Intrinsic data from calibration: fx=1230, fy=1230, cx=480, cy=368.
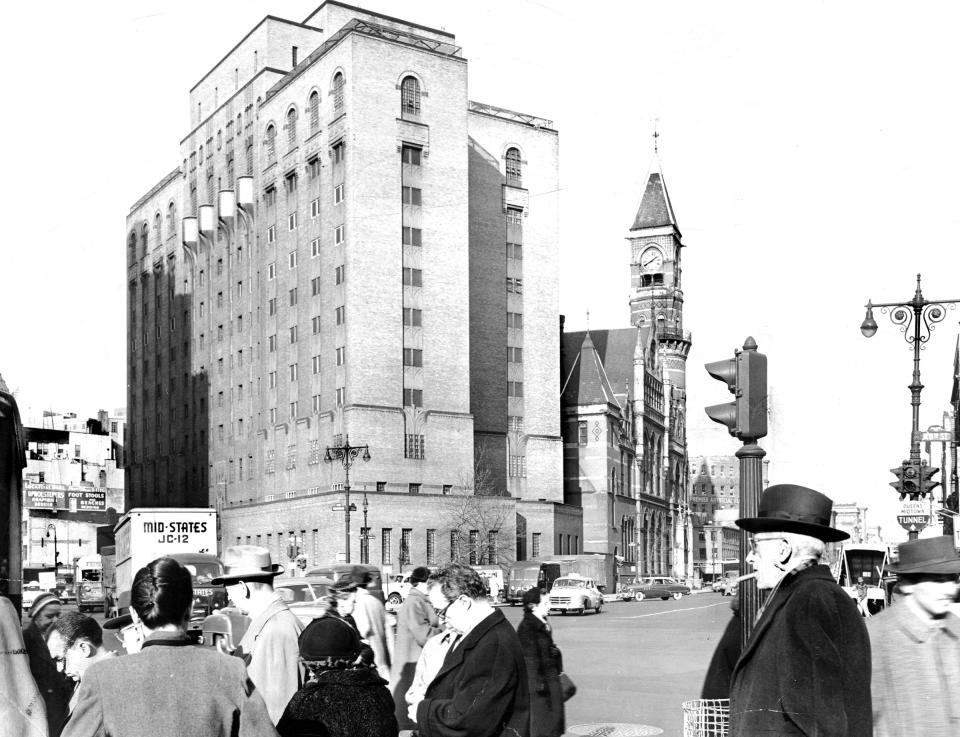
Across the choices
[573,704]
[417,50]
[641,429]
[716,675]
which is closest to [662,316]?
[641,429]

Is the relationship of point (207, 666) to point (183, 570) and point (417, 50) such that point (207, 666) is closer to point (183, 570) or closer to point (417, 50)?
point (183, 570)

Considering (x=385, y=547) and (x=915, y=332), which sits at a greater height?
(x=915, y=332)

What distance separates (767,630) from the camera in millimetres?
4715

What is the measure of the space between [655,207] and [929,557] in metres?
142

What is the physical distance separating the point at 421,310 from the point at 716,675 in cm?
7631

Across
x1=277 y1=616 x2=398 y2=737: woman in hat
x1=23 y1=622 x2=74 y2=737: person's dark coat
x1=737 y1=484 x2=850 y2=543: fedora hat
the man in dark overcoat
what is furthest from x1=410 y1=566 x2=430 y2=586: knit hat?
x1=737 y1=484 x2=850 y2=543: fedora hat

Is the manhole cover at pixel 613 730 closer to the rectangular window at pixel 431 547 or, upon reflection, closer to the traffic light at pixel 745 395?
the traffic light at pixel 745 395

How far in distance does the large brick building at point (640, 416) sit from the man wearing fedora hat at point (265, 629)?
10011 cm

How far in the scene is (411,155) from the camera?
270 feet

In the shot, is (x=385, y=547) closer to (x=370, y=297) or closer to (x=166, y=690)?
(x=370, y=297)

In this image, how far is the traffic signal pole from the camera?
866cm

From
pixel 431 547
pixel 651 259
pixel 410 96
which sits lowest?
pixel 431 547

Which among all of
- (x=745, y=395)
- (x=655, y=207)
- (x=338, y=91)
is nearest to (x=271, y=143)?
(x=338, y=91)

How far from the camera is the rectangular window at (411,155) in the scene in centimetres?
8200
